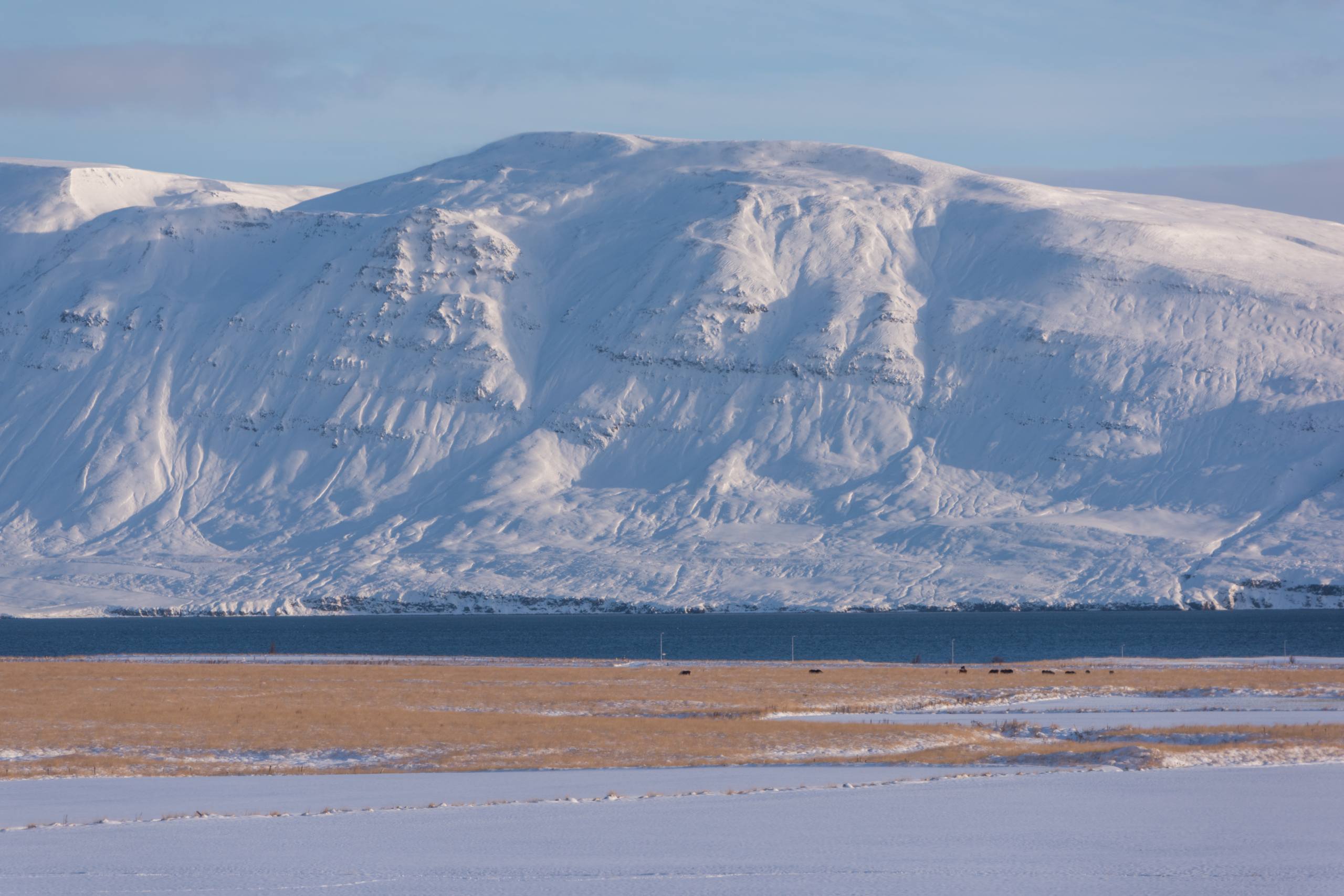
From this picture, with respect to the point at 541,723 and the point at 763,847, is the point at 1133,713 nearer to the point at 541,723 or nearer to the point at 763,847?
the point at 541,723

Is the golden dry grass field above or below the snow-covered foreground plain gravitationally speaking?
below

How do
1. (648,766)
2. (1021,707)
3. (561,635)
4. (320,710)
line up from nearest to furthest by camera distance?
(648,766) < (320,710) < (1021,707) < (561,635)

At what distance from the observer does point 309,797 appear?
36.7 m

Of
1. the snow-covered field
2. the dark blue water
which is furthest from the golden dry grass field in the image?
the dark blue water

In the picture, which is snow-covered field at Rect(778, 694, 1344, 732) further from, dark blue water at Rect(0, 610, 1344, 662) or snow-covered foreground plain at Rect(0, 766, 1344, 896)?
dark blue water at Rect(0, 610, 1344, 662)

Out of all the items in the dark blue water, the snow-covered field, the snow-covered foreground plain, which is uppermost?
the snow-covered foreground plain

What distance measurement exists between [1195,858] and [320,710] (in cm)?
3891

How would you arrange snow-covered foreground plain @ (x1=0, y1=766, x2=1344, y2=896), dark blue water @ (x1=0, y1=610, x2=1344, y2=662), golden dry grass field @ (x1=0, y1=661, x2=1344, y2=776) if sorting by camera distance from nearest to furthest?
snow-covered foreground plain @ (x1=0, y1=766, x2=1344, y2=896) → golden dry grass field @ (x1=0, y1=661, x2=1344, y2=776) → dark blue water @ (x1=0, y1=610, x2=1344, y2=662)

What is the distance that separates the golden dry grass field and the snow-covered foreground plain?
893cm

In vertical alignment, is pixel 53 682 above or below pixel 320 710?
below

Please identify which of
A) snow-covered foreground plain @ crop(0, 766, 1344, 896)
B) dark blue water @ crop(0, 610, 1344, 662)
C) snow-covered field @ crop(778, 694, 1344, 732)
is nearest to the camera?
snow-covered foreground plain @ crop(0, 766, 1344, 896)

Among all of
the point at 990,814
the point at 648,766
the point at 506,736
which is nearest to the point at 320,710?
the point at 506,736

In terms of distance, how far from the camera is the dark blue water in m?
132

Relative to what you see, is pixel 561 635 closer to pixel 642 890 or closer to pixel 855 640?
pixel 855 640
